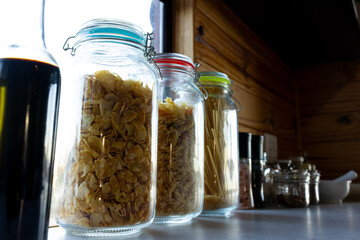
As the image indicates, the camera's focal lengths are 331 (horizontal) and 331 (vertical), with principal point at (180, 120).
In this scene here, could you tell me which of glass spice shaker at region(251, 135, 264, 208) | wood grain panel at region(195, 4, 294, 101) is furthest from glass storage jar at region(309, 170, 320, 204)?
wood grain panel at region(195, 4, 294, 101)

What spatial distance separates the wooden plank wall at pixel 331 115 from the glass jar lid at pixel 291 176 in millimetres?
953

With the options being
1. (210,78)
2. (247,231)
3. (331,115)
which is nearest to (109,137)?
(247,231)

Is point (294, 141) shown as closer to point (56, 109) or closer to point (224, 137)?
point (224, 137)

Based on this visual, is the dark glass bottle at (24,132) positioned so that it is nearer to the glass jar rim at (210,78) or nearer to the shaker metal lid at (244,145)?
the glass jar rim at (210,78)

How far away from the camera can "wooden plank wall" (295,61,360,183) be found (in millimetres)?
1806

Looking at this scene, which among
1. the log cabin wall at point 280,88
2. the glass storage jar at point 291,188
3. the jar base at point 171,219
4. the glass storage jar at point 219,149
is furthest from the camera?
the log cabin wall at point 280,88

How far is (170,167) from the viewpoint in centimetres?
57

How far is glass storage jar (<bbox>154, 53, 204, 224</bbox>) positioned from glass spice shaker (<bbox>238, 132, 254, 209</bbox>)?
0.26m

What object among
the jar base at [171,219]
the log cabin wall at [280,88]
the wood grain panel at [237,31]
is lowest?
the jar base at [171,219]

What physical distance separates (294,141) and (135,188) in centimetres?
159

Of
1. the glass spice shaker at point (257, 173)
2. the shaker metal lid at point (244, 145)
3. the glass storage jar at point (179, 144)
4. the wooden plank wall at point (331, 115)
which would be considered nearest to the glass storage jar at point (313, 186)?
the glass spice shaker at point (257, 173)

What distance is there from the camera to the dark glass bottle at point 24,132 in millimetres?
297

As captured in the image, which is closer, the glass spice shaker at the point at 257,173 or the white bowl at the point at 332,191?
the glass spice shaker at the point at 257,173


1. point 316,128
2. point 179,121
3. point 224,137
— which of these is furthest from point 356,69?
point 179,121
